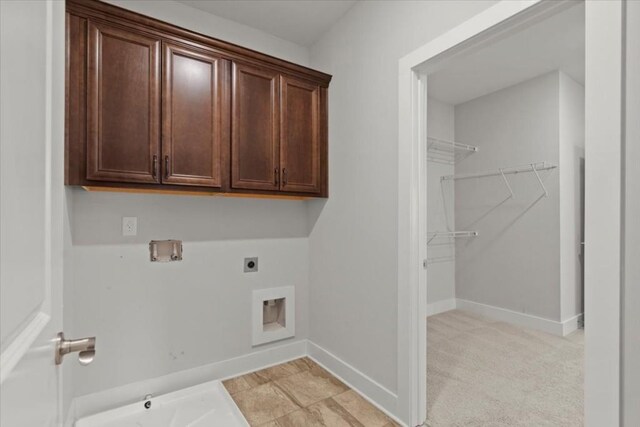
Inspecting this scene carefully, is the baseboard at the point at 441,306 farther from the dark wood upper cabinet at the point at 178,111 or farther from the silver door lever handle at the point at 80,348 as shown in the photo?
the silver door lever handle at the point at 80,348

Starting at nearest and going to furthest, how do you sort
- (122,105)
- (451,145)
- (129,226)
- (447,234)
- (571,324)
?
(122,105), (129,226), (571,324), (447,234), (451,145)

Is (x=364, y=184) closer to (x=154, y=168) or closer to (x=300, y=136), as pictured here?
(x=300, y=136)

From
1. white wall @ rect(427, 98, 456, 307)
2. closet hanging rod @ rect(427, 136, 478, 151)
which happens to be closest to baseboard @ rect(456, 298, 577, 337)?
white wall @ rect(427, 98, 456, 307)

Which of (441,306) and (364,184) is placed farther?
(441,306)

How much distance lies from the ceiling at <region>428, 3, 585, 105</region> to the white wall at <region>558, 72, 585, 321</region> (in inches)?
11.1

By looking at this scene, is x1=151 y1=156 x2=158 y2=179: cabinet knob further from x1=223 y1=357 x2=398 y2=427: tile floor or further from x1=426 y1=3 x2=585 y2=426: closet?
x1=426 y1=3 x2=585 y2=426: closet

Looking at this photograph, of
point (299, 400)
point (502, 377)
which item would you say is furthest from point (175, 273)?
point (502, 377)

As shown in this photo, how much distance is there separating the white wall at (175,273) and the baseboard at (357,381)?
231mm

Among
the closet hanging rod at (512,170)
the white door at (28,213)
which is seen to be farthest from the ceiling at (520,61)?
the white door at (28,213)

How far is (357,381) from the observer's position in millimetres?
2117

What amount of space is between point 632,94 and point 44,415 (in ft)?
5.64

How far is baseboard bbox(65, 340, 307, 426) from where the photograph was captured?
6.08 feet

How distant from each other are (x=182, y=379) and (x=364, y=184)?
1.81 metres

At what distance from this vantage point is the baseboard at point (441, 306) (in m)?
3.78
